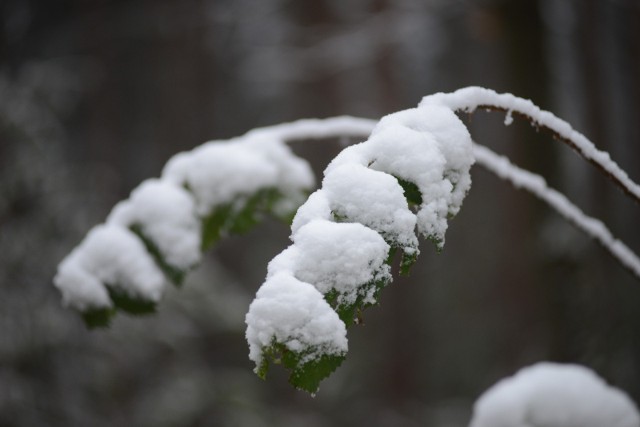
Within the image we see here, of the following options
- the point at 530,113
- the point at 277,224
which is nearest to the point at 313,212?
the point at 530,113

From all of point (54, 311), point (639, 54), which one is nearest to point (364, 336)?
point (54, 311)

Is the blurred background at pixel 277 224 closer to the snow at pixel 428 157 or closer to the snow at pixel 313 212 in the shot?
the snow at pixel 428 157

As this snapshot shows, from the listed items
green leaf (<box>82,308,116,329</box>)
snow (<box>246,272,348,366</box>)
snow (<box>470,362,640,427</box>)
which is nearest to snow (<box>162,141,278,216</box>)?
green leaf (<box>82,308,116,329</box>)

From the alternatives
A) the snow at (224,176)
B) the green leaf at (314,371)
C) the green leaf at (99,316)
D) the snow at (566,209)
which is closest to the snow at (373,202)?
the green leaf at (314,371)

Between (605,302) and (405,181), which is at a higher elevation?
(605,302)

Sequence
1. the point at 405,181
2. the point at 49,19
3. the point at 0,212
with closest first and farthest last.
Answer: the point at 405,181, the point at 0,212, the point at 49,19

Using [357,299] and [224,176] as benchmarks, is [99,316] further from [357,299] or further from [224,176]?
[357,299]

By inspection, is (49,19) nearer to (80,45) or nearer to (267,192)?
(80,45)
